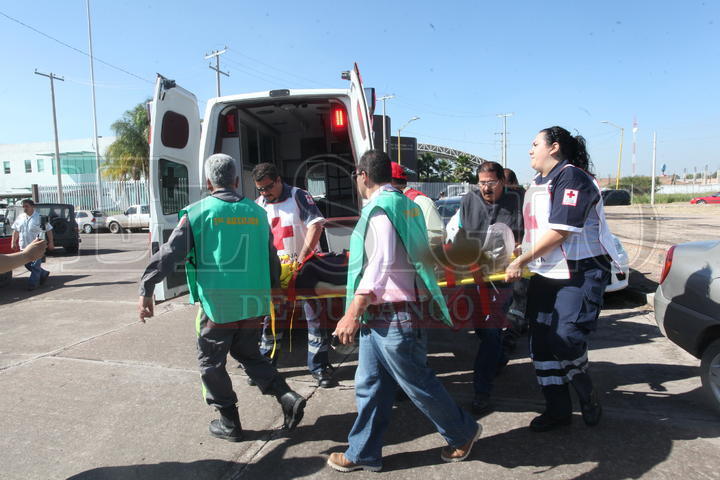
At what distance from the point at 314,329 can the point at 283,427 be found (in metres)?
0.89

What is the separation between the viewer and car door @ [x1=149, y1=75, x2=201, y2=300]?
14.7 feet

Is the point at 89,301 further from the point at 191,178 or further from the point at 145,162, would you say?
the point at 145,162

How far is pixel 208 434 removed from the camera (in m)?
3.08

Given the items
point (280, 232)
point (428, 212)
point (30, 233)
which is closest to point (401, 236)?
point (428, 212)

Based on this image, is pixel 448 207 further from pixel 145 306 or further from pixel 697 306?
pixel 145 306

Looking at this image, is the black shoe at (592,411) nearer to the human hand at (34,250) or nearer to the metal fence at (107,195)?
the human hand at (34,250)

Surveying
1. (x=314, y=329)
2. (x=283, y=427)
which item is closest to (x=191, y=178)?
(x=314, y=329)

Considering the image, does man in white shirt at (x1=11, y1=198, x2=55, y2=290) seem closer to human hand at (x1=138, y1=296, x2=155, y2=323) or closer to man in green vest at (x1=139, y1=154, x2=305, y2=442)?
human hand at (x1=138, y1=296, x2=155, y2=323)

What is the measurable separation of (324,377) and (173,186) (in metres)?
2.61

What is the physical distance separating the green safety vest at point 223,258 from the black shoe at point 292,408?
2.02 ft

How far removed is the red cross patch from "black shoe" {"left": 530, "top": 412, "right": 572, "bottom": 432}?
1394 millimetres

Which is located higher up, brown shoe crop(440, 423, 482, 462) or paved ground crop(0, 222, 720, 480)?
brown shoe crop(440, 423, 482, 462)

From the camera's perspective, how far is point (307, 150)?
8.21 m

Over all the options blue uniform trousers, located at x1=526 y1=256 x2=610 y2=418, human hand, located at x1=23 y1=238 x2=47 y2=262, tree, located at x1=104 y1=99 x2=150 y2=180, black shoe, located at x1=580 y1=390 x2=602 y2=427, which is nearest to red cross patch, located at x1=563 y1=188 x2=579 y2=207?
blue uniform trousers, located at x1=526 y1=256 x2=610 y2=418
